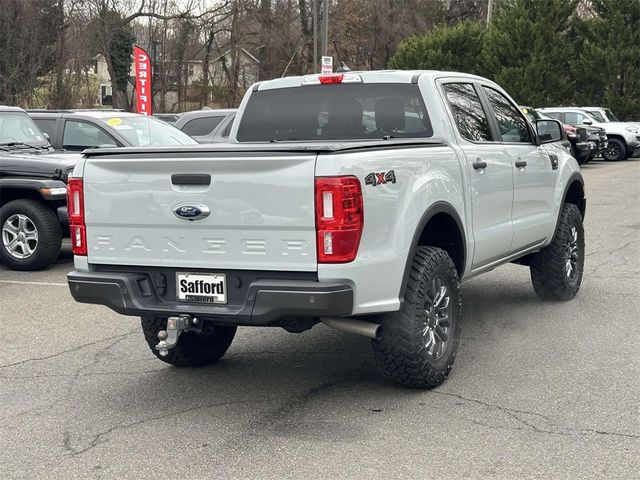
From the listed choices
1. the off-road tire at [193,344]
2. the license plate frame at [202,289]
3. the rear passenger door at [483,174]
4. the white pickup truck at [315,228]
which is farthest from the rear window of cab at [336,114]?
the license plate frame at [202,289]

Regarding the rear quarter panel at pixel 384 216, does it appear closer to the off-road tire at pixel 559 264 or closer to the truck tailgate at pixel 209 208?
the truck tailgate at pixel 209 208

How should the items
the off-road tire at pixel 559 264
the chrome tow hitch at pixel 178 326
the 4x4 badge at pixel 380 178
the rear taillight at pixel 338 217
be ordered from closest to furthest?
the rear taillight at pixel 338 217 < the 4x4 badge at pixel 380 178 < the chrome tow hitch at pixel 178 326 < the off-road tire at pixel 559 264

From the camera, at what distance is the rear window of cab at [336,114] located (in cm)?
609

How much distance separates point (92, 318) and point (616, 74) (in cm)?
3553

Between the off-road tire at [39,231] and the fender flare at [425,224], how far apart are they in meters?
5.63

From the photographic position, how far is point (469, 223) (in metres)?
5.88

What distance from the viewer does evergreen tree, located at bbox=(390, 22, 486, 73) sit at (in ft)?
128

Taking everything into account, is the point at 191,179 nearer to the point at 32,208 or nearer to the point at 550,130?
the point at 550,130

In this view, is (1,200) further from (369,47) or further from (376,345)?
(369,47)

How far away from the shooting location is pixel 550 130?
7.79m

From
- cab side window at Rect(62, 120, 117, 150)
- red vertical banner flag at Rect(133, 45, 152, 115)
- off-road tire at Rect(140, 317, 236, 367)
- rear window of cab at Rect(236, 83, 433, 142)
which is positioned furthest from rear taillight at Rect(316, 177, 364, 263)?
red vertical banner flag at Rect(133, 45, 152, 115)

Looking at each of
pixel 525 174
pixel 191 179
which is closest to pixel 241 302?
pixel 191 179

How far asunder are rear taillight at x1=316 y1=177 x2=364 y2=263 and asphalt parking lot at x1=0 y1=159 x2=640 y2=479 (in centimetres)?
96

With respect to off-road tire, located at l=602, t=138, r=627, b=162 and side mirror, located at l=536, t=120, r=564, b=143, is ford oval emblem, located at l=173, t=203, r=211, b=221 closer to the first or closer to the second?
side mirror, located at l=536, t=120, r=564, b=143
